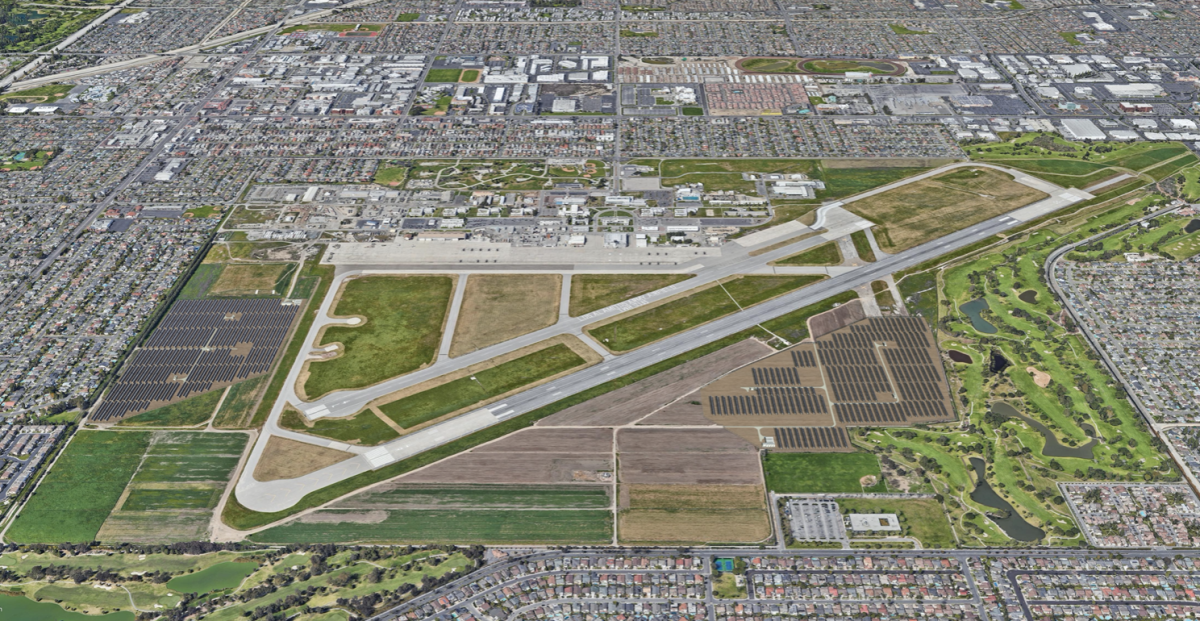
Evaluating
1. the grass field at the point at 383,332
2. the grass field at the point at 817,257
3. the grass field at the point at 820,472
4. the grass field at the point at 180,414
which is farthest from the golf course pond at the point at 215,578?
the grass field at the point at 817,257

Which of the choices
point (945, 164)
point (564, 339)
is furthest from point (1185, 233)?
point (564, 339)

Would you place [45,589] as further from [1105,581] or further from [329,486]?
[1105,581]

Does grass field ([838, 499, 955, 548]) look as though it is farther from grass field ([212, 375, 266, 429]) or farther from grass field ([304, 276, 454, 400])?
grass field ([212, 375, 266, 429])

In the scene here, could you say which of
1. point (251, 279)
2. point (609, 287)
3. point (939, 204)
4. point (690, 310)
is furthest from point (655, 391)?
point (939, 204)

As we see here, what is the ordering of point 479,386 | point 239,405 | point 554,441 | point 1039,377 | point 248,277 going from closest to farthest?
1. point 554,441
2. point 239,405
3. point 479,386
4. point 1039,377
5. point 248,277

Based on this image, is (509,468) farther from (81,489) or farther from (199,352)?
(81,489)

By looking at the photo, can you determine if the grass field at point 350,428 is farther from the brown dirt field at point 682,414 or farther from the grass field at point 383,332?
the brown dirt field at point 682,414

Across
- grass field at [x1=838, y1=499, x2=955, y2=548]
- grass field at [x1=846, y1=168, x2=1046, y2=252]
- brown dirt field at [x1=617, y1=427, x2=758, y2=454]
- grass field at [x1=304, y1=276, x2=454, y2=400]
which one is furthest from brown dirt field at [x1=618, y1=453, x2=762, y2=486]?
grass field at [x1=846, y1=168, x2=1046, y2=252]
